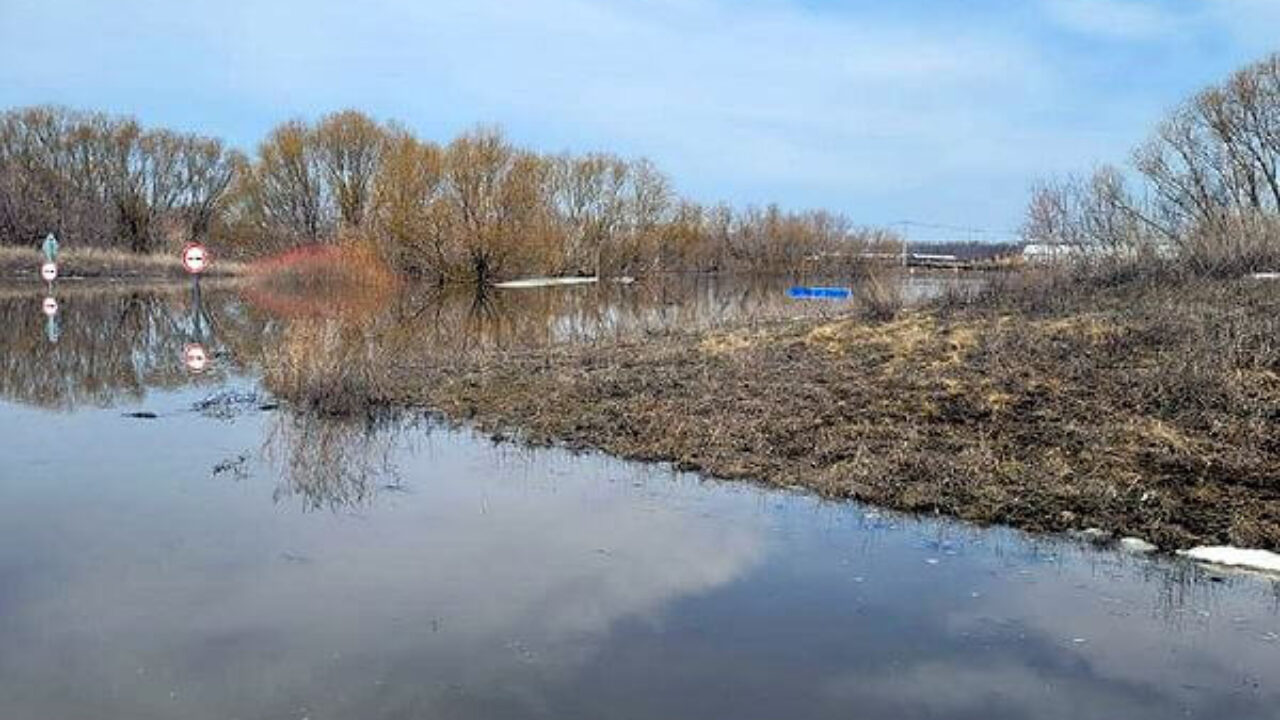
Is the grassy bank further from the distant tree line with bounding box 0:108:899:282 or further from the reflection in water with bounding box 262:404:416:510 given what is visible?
the reflection in water with bounding box 262:404:416:510

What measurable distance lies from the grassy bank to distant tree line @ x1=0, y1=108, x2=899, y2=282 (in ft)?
16.6

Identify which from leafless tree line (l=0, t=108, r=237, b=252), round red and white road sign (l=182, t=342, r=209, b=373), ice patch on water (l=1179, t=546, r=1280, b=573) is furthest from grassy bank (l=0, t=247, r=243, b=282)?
ice patch on water (l=1179, t=546, r=1280, b=573)

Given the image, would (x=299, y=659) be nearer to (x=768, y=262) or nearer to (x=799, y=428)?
(x=799, y=428)

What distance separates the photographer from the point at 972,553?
6.47 meters

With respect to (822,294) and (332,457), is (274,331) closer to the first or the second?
(332,457)

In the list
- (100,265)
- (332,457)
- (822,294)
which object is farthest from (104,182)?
(332,457)

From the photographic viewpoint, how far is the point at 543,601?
5.55 metres

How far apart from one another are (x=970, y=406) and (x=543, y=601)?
5.76m

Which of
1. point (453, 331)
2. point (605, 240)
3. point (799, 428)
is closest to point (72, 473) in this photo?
point (799, 428)

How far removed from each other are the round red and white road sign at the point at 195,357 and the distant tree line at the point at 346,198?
31.9m

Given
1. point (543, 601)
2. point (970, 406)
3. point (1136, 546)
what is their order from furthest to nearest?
point (970, 406)
point (1136, 546)
point (543, 601)

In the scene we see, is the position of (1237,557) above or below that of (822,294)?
below

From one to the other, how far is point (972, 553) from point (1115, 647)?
1.51m

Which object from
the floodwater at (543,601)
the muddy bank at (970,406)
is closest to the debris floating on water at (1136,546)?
the muddy bank at (970,406)
